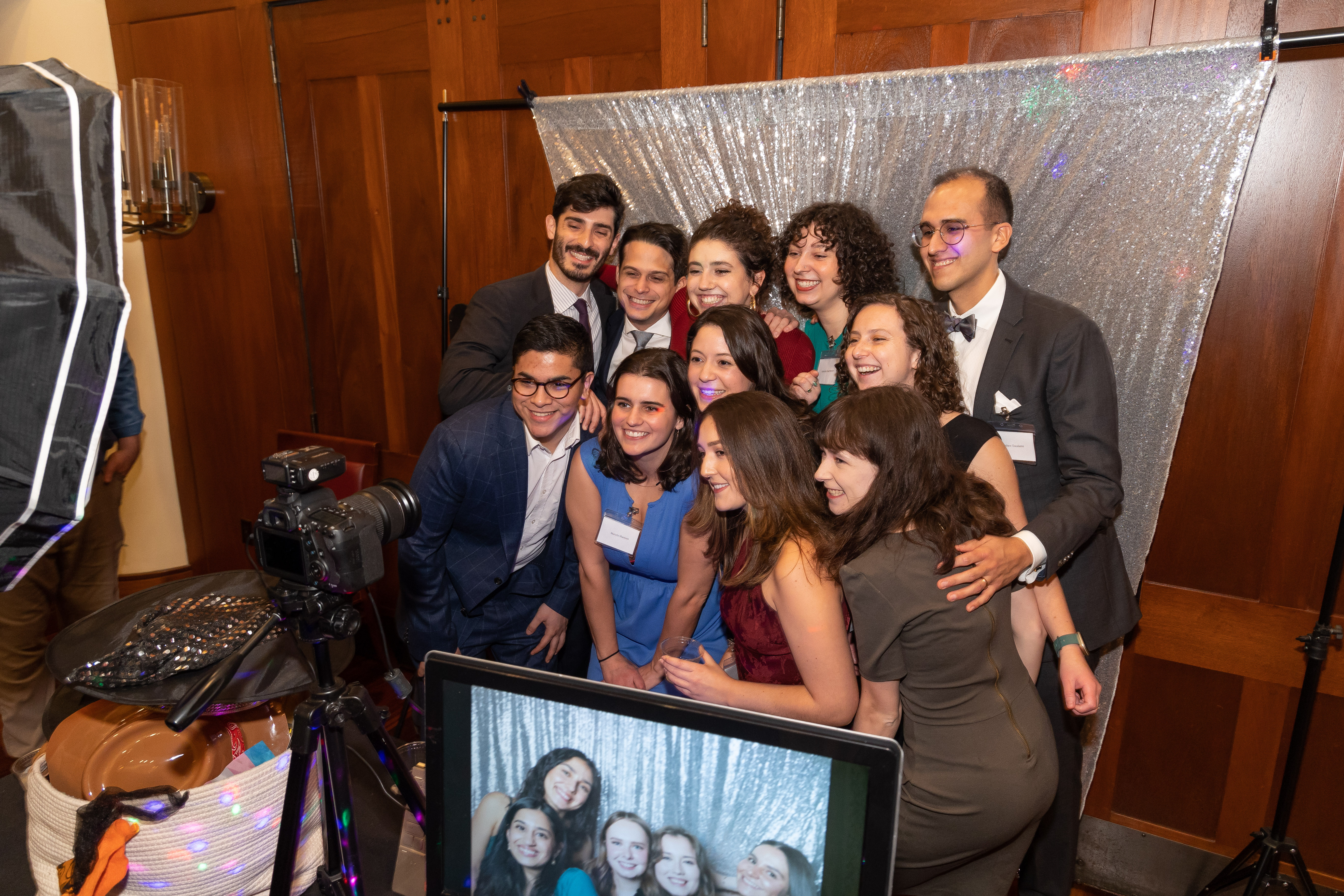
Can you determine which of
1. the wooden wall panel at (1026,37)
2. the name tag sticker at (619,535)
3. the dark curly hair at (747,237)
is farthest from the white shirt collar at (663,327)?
the wooden wall panel at (1026,37)

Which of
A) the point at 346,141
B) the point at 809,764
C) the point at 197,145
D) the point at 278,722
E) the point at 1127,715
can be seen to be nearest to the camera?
the point at 809,764

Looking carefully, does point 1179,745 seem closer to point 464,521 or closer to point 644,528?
point 644,528

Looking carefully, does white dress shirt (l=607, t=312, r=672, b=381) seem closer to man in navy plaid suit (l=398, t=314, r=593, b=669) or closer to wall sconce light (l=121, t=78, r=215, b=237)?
man in navy plaid suit (l=398, t=314, r=593, b=669)

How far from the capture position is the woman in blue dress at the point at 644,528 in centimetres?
188

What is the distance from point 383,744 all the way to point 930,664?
2.57ft

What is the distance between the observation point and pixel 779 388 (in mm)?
1965

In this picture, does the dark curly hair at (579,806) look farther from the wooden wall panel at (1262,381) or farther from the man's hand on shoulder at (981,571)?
the wooden wall panel at (1262,381)

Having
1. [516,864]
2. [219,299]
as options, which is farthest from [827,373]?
[219,299]

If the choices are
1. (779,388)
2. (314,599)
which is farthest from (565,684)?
(779,388)

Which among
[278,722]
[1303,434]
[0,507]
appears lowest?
[278,722]

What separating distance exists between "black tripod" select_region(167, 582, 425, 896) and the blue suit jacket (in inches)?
35.5

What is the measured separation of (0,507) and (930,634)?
117 centimetres

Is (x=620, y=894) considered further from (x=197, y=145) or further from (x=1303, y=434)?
(x=197, y=145)

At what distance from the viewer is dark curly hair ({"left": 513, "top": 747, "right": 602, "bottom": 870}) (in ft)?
2.74
